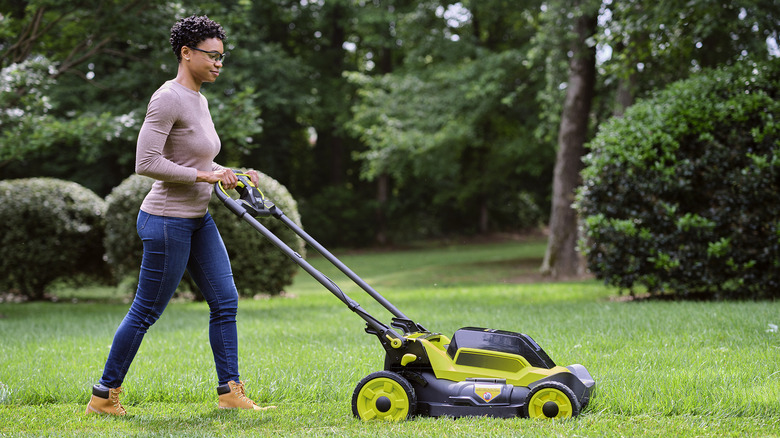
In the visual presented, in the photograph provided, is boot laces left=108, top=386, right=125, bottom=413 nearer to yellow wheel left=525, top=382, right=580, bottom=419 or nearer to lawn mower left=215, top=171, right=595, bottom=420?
lawn mower left=215, top=171, right=595, bottom=420

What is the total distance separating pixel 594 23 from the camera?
14.1 meters

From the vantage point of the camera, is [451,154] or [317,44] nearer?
[451,154]

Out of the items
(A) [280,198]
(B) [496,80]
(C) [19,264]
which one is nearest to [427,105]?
(B) [496,80]

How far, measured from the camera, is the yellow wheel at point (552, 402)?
3564mm

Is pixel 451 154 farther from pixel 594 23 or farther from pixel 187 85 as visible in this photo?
pixel 187 85

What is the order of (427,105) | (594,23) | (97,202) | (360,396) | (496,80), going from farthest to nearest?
1. (427,105)
2. (496,80)
3. (594,23)
4. (97,202)
5. (360,396)

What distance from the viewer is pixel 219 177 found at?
12.9 feet

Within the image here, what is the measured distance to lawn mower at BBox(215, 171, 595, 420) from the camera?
3623 mm

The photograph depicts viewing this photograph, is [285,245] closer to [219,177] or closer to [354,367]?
[219,177]

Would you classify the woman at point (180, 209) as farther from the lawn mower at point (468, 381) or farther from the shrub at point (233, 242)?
the shrub at point (233, 242)

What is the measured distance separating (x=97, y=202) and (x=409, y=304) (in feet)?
17.8

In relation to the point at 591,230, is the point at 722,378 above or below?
below

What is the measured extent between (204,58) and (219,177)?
65 centimetres

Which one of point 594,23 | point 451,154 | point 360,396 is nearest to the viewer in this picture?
point 360,396
